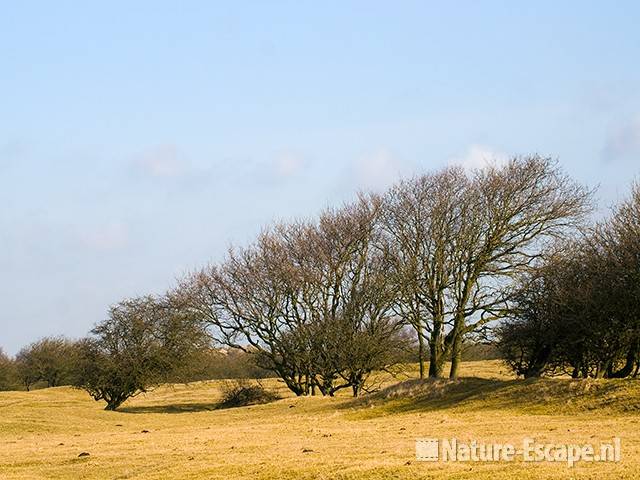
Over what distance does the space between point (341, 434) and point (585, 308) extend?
12822 mm

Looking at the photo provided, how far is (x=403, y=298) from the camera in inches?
1647

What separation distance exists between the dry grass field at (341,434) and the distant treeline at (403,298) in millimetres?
4287

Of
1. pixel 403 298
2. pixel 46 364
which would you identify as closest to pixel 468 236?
pixel 403 298

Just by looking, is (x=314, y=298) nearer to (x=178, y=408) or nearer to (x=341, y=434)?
(x=178, y=408)

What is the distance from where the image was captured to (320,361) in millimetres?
48000

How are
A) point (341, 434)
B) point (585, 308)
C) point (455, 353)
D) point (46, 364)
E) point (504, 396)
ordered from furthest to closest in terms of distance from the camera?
1. point (46, 364)
2. point (455, 353)
3. point (585, 308)
4. point (504, 396)
5. point (341, 434)

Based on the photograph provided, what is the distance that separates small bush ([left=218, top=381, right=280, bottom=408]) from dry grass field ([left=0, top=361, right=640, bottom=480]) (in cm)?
881

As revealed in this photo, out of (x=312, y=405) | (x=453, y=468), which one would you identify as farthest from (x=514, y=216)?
(x=453, y=468)

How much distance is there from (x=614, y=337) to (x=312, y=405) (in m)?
13.0

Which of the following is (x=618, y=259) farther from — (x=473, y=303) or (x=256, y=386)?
(x=256, y=386)

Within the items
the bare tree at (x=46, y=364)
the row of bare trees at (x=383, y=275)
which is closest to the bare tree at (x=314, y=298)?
the row of bare trees at (x=383, y=275)

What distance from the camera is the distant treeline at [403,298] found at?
3591 cm

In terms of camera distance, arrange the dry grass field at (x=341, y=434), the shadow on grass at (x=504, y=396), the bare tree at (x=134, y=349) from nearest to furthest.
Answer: the dry grass field at (x=341, y=434), the shadow on grass at (x=504, y=396), the bare tree at (x=134, y=349)

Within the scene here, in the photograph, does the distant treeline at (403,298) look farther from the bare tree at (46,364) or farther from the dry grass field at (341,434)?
the bare tree at (46,364)
